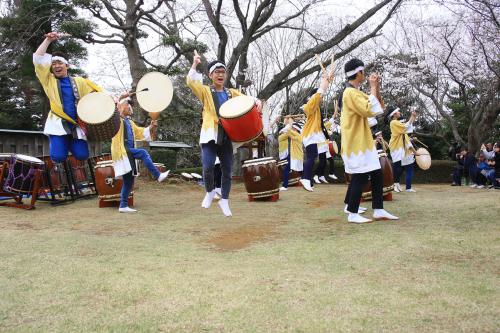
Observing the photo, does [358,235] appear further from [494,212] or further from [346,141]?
[494,212]

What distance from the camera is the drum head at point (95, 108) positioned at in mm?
5164

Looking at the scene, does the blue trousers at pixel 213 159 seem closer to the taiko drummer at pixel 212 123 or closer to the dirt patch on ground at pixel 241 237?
the taiko drummer at pixel 212 123

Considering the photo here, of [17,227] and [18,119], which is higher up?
[18,119]

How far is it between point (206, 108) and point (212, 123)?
227 millimetres

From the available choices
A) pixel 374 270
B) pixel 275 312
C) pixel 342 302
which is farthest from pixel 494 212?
pixel 275 312

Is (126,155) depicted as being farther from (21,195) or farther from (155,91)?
(21,195)

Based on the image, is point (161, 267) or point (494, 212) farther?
point (494, 212)

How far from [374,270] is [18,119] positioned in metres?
18.2

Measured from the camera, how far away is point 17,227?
489cm

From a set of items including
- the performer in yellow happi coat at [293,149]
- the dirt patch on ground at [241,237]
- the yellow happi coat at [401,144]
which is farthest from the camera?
the performer in yellow happi coat at [293,149]

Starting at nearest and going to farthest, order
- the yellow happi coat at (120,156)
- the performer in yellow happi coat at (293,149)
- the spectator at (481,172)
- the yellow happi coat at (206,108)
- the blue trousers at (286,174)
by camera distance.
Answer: the yellow happi coat at (206,108) → the yellow happi coat at (120,156) → the blue trousers at (286,174) → the spectator at (481,172) → the performer in yellow happi coat at (293,149)

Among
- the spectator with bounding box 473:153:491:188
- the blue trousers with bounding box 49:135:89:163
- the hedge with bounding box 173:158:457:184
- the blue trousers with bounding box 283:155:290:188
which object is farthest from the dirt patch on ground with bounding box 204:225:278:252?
the hedge with bounding box 173:158:457:184

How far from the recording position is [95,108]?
5.27 m

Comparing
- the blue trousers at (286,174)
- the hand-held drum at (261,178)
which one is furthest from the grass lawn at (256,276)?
the blue trousers at (286,174)
